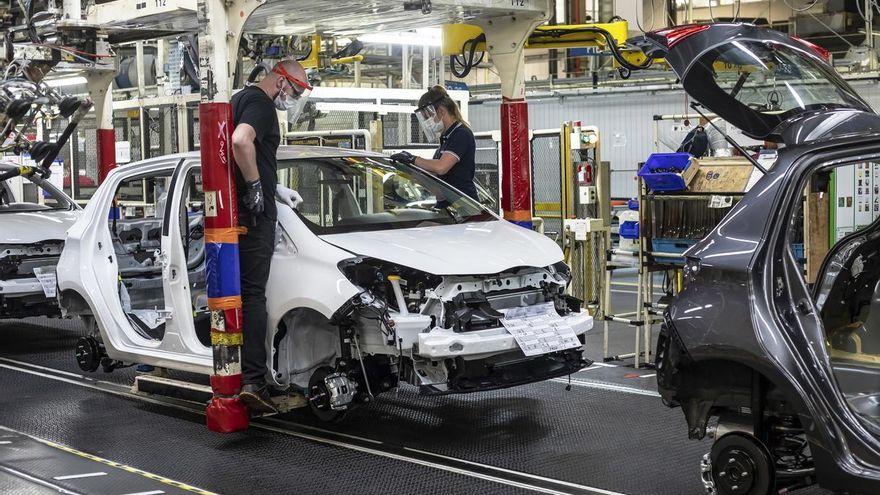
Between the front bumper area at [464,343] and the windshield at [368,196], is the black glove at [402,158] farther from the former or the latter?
the front bumper area at [464,343]

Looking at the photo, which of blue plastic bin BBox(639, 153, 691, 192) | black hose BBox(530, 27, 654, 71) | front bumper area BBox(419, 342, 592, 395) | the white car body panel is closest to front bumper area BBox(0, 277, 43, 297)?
the white car body panel

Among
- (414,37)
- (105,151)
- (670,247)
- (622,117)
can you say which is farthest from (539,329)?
(622,117)

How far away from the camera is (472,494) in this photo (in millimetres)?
5070

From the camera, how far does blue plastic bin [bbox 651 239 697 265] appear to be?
7500 mm

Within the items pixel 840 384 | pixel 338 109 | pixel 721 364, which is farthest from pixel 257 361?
pixel 338 109

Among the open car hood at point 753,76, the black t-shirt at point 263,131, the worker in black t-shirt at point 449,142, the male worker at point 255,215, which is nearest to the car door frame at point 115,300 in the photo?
the male worker at point 255,215

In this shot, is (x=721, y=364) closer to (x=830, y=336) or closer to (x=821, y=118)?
(x=830, y=336)

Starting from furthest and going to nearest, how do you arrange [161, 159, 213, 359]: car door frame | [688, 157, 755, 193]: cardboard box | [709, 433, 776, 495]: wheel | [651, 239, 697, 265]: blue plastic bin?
[651, 239, 697, 265]: blue plastic bin < [688, 157, 755, 193]: cardboard box < [161, 159, 213, 359]: car door frame < [709, 433, 776, 495]: wheel

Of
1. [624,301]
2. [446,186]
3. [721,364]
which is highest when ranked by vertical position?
[446,186]

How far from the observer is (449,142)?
791 cm

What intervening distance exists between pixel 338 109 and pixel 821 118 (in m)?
8.89

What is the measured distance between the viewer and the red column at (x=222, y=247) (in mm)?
6188

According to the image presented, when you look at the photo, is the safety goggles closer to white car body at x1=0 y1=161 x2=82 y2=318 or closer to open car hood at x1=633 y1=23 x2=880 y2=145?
open car hood at x1=633 y1=23 x2=880 y2=145

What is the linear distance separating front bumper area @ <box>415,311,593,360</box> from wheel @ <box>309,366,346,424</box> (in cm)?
74
